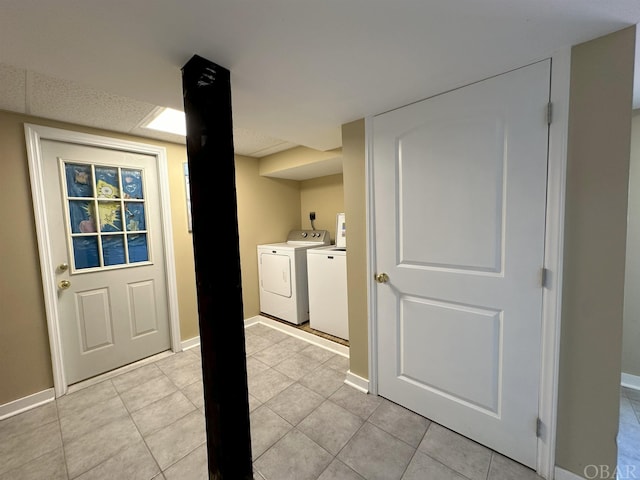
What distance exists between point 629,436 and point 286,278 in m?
2.73

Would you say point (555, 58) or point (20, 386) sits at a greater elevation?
point (555, 58)

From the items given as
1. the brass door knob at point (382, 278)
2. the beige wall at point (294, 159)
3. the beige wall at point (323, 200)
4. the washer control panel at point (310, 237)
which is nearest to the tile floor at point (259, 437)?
the brass door knob at point (382, 278)

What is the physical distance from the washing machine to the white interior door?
111cm

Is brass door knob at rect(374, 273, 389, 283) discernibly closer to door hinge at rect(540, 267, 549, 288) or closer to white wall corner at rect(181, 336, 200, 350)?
door hinge at rect(540, 267, 549, 288)

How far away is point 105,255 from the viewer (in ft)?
7.38

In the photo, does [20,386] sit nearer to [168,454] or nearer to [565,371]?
[168,454]

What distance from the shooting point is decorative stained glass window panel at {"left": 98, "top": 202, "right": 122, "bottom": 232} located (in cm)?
222

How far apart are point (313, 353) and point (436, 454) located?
1325 millimetres

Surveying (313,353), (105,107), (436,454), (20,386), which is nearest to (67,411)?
(20,386)

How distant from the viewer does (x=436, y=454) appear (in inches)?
55.4

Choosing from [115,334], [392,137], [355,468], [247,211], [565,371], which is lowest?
[355,468]

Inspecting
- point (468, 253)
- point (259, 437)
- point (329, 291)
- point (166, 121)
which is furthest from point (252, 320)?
point (468, 253)

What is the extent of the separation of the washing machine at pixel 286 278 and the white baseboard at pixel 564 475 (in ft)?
7.46

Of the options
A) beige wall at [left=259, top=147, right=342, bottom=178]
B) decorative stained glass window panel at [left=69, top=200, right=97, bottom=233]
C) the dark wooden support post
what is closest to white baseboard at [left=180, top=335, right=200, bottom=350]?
decorative stained glass window panel at [left=69, top=200, right=97, bottom=233]
